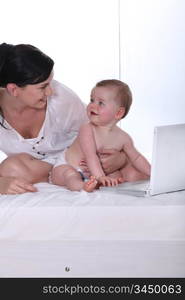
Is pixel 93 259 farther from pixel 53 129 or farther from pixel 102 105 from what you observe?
pixel 53 129

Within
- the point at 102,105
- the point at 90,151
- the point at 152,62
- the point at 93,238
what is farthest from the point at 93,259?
the point at 152,62

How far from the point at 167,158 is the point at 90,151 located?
329 millimetres

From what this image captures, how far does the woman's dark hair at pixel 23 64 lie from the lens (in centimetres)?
178

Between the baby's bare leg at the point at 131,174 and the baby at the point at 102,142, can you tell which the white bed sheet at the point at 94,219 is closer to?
the baby at the point at 102,142

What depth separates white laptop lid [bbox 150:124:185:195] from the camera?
4.83 ft

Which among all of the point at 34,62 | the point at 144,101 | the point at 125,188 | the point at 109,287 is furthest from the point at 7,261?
the point at 144,101

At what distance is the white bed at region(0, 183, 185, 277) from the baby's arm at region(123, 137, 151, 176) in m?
0.42

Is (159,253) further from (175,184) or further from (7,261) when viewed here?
(7,261)

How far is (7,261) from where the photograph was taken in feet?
4.73

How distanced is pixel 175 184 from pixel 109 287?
36 centimetres

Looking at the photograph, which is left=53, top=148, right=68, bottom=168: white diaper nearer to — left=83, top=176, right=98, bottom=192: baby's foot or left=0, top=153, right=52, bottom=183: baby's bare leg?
left=0, top=153, right=52, bottom=183: baby's bare leg

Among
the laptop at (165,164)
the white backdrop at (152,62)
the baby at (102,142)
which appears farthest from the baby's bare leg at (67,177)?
the white backdrop at (152,62)

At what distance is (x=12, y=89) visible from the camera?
6.13ft

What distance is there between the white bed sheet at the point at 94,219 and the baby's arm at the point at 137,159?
0.41m
